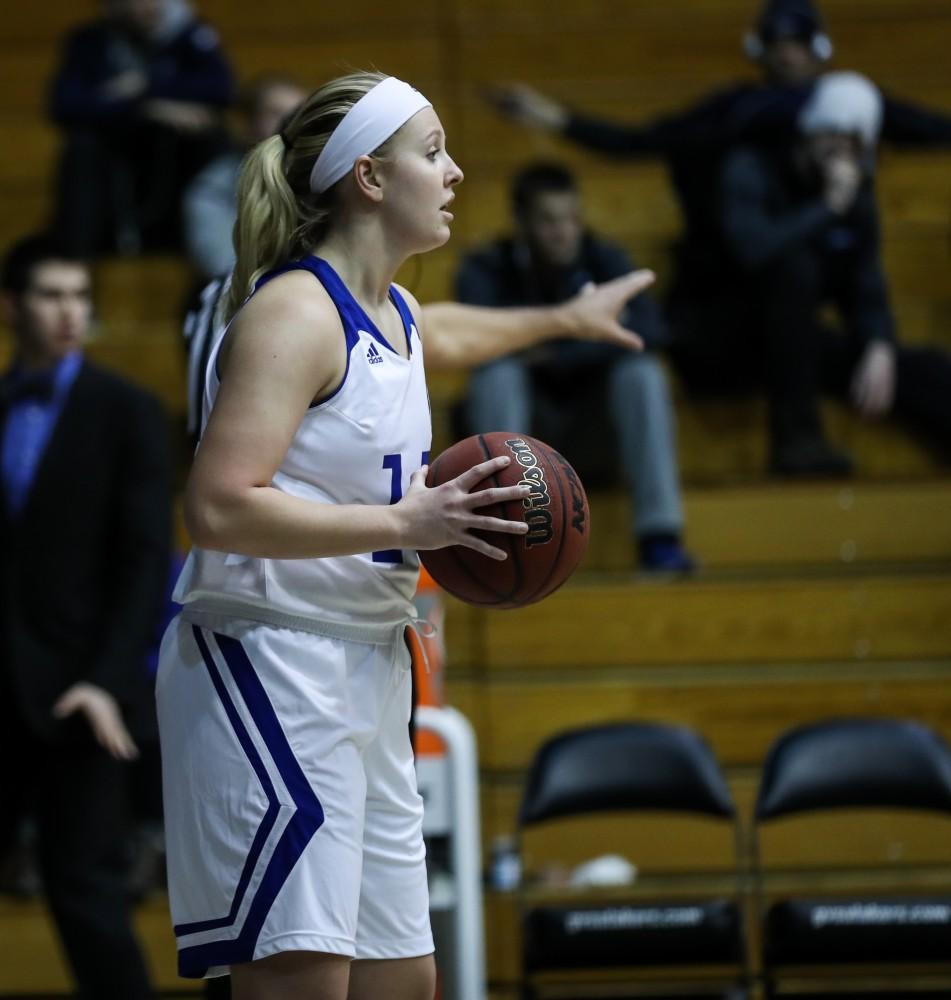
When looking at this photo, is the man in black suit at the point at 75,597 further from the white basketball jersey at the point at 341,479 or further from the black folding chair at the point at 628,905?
the white basketball jersey at the point at 341,479

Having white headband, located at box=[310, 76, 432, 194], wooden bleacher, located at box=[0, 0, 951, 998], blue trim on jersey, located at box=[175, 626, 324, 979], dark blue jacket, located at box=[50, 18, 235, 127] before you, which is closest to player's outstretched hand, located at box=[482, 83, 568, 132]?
wooden bleacher, located at box=[0, 0, 951, 998]

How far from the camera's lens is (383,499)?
250 cm

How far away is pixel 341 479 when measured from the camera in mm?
2467

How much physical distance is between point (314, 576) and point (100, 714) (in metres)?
1.63

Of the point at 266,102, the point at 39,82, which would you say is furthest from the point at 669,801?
the point at 39,82

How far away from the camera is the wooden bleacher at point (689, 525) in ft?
18.1

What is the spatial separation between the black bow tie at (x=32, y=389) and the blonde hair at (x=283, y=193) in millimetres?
1724

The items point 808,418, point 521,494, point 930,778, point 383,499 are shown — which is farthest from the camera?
point 808,418

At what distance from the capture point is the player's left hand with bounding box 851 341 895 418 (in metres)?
6.04

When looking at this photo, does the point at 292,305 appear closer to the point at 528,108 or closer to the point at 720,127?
the point at 720,127

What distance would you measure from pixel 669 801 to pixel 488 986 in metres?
1.14

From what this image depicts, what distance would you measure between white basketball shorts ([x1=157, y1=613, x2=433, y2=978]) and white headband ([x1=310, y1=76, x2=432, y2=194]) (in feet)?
2.45

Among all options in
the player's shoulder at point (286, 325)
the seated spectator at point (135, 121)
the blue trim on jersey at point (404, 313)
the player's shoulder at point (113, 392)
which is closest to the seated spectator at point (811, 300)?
the seated spectator at point (135, 121)

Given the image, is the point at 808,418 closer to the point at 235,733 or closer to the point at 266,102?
the point at 266,102
